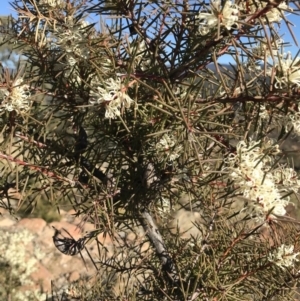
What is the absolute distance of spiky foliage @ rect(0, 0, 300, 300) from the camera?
0.64 meters

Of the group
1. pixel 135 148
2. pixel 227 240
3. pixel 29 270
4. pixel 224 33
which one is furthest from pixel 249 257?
pixel 29 270

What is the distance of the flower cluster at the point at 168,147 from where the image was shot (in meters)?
0.82

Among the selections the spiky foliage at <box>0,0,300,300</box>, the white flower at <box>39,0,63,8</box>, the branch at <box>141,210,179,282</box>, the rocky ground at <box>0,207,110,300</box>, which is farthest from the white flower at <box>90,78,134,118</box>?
the rocky ground at <box>0,207,110,300</box>

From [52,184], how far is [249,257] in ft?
1.70

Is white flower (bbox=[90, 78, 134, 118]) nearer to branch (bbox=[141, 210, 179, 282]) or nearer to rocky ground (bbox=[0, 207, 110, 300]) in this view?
branch (bbox=[141, 210, 179, 282])

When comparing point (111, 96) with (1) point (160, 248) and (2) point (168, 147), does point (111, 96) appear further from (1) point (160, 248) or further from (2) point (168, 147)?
(1) point (160, 248)

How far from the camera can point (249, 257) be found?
Answer: 1104 millimetres

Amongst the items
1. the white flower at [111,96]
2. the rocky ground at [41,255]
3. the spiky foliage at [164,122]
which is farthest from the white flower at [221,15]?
the rocky ground at [41,255]

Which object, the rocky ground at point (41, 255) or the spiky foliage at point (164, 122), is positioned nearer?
the spiky foliage at point (164, 122)

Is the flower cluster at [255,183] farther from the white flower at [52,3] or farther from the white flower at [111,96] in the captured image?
the white flower at [52,3]

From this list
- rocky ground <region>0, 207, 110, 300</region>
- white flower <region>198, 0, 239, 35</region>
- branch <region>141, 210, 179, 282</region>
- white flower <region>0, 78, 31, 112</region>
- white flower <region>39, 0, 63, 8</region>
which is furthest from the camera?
rocky ground <region>0, 207, 110, 300</region>

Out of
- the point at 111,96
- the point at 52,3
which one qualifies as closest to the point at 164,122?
the point at 111,96

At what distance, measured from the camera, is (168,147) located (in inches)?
32.6

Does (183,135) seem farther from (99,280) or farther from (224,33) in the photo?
(99,280)
